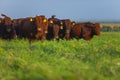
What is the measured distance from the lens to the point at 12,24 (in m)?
29.2

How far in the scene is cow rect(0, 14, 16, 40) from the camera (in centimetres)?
2868

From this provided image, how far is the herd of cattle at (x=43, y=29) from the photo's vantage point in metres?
26.3

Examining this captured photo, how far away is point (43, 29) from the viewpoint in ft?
87.3

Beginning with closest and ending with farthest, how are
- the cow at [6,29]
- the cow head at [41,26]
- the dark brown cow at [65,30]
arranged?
the cow head at [41,26] < the cow at [6,29] < the dark brown cow at [65,30]

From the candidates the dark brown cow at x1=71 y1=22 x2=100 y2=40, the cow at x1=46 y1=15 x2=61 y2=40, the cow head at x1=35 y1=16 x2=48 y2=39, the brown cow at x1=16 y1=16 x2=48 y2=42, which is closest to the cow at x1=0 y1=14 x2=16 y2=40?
the brown cow at x1=16 y1=16 x2=48 y2=42

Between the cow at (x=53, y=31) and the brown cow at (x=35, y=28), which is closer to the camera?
the brown cow at (x=35, y=28)

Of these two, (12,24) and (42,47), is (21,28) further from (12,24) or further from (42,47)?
(42,47)

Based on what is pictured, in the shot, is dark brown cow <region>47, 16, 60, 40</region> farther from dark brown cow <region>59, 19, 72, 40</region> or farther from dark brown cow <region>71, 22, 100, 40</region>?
dark brown cow <region>71, 22, 100, 40</region>

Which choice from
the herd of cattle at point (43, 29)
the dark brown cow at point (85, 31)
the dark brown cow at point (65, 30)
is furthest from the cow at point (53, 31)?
the dark brown cow at point (85, 31)

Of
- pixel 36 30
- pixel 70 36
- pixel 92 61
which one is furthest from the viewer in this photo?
pixel 70 36

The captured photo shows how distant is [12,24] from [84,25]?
602 cm

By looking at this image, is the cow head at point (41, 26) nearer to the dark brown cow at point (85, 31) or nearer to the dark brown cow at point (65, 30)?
the dark brown cow at point (65, 30)

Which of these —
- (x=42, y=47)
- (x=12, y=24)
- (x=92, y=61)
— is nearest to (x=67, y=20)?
(x=12, y=24)

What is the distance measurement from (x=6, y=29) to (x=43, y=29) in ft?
12.0
